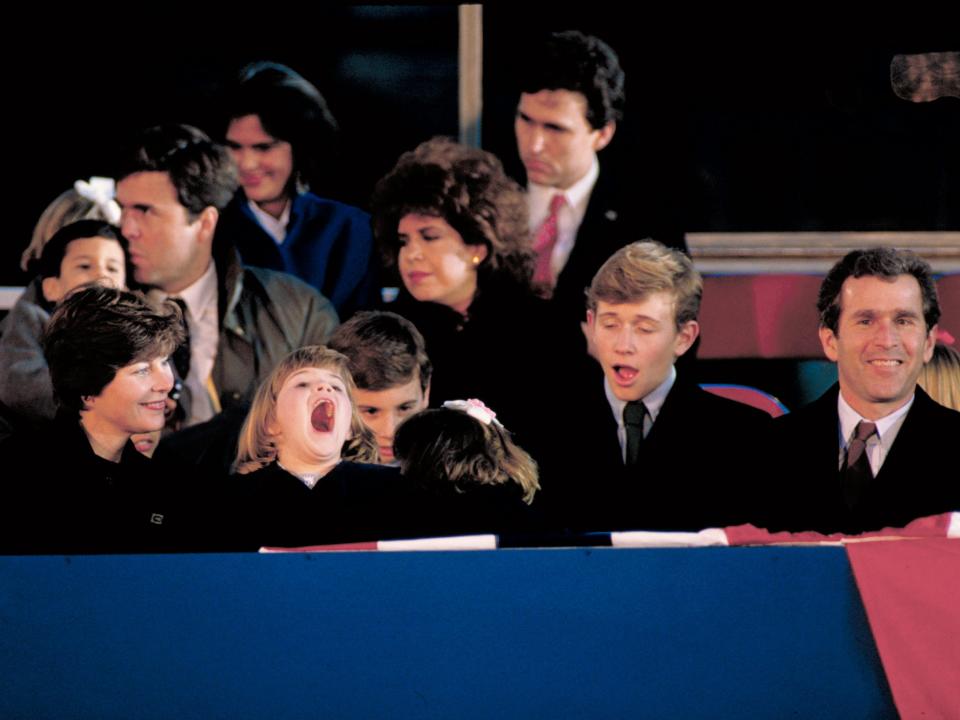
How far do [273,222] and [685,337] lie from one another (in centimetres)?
152

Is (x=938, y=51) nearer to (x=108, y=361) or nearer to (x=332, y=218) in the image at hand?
(x=332, y=218)

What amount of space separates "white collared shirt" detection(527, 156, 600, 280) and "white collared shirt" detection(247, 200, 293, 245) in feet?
2.79

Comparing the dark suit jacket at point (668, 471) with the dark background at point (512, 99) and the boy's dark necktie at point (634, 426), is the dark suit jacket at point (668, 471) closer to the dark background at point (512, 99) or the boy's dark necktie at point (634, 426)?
the boy's dark necktie at point (634, 426)

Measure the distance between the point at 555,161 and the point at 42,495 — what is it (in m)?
2.07

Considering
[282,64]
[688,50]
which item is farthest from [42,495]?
[688,50]

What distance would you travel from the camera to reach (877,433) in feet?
13.6

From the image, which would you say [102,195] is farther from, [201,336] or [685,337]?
[685,337]

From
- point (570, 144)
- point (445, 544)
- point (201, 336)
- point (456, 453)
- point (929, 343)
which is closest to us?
point (445, 544)

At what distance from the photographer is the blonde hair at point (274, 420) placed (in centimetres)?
402

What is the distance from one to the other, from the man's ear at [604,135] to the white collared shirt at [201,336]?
1367 mm

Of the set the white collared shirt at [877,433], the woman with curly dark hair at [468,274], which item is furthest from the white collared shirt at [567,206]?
the white collared shirt at [877,433]

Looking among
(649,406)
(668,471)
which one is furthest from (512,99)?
(668,471)

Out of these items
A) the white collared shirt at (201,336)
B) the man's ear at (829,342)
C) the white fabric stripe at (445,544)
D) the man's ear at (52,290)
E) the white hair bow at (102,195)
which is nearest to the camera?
the white fabric stripe at (445,544)

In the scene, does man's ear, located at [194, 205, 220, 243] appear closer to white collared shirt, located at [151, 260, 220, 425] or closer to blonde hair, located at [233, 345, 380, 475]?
white collared shirt, located at [151, 260, 220, 425]
